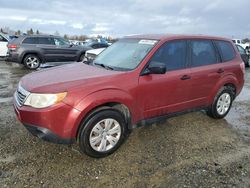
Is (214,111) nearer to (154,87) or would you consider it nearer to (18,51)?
(154,87)

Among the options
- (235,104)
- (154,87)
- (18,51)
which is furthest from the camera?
(18,51)

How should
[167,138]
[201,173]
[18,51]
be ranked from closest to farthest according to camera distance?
1. [201,173]
2. [167,138]
3. [18,51]

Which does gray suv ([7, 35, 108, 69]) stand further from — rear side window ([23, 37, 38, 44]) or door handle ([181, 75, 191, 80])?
door handle ([181, 75, 191, 80])

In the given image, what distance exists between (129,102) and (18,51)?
10552mm

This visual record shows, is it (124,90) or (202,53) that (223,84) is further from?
(124,90)

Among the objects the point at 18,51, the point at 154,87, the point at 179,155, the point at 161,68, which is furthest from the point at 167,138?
the point at 18,51

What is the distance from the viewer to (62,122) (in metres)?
3.65

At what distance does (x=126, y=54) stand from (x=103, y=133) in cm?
152

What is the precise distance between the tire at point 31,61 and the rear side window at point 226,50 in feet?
32.7

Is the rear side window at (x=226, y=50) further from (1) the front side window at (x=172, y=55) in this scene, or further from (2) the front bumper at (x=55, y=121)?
(2) the front bumper at (x=55, y=121)

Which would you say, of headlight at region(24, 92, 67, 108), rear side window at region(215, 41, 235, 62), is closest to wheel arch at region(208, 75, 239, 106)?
rear side window at region(215, 41, 235, 62)

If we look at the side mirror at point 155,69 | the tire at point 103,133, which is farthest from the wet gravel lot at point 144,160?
the side mirror at point 155,69

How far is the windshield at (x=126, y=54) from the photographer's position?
14.8ft

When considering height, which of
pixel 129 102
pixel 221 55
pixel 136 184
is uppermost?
pixel 221 55
